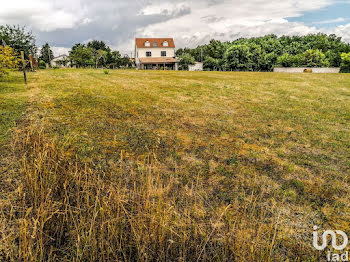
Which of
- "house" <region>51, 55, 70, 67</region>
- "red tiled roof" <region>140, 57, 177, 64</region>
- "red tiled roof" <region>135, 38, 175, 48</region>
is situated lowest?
"red tiled roof" <region>140, 57, 177, 64</region>

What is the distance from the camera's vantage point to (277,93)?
15.9 m

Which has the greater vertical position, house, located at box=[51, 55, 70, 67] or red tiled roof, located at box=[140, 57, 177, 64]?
house, located at box=[51, 55, 70, 67]

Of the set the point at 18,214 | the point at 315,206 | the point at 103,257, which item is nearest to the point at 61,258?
the point at 103,257

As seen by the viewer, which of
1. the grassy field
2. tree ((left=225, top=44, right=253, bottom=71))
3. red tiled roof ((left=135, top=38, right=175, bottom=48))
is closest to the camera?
the grassy field

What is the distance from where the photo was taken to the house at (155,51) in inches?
2068

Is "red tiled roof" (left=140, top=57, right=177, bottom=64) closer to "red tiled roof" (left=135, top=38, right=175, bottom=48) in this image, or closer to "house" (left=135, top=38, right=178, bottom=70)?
"house" (left=135, top=38, right=178, bottom=70)

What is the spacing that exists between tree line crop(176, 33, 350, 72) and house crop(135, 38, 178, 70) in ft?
13.3

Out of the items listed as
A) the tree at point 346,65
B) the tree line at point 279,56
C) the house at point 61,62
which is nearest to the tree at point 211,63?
the tree line at point 279,56

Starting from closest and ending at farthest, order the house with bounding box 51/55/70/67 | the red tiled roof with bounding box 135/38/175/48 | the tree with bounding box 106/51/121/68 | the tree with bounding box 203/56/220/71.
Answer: the red tiled roof with bounding box 135/38/175/48 → the tree with bounding box 106/51/121/68 → the house with bounding box 51/55/70/67 → the tree with bounding box 203/56/220/71

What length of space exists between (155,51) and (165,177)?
2105 inches

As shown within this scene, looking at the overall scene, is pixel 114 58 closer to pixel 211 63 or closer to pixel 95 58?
pixel 95 58

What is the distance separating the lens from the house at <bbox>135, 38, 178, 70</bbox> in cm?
5253

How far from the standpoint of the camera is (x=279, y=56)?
63.5m

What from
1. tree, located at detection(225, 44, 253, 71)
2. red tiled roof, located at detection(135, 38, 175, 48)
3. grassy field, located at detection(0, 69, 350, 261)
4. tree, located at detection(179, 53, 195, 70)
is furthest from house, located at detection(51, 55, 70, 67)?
grassy field, located at detection(0, 69, 350, 261)
